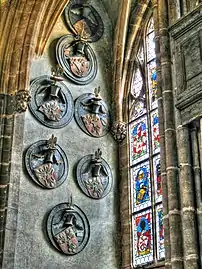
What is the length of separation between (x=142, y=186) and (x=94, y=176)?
1.19 metres

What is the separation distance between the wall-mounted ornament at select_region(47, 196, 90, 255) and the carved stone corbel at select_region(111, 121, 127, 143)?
229 cm

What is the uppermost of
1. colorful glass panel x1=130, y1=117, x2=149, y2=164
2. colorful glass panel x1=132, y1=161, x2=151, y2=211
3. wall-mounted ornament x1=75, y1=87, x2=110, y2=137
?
wall-mounted ornament x1=75, y1=87, x2=110, y2=137

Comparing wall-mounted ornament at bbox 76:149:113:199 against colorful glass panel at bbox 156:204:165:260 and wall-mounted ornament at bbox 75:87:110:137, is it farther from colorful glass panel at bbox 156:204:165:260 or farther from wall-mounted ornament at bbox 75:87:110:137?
colorful glass panel at bbox 156:204:165:260

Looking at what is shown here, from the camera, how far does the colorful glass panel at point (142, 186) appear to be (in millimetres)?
13578

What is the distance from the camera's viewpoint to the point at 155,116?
14.2 metres

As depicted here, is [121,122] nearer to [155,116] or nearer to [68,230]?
[155,116]

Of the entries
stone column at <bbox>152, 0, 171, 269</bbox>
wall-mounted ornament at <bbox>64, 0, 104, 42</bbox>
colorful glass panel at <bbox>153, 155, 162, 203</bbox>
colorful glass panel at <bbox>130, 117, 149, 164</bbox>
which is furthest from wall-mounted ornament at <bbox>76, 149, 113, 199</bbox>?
stone column at <bbox>152, 0, 171, 269</bbox>

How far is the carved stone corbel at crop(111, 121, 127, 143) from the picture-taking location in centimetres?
1460

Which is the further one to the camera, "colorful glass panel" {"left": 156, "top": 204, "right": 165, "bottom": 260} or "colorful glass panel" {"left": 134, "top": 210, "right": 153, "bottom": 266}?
"colorful glass panel" {"left": 134, "top": 210, "right": 153, "bottom": 266}

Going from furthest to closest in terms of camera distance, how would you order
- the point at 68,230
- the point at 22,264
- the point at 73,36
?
the point at 73,36
the point at 68,230
the point at 22,264

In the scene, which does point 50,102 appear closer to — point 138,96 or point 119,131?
point 119,131

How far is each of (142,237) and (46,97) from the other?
4085 mm

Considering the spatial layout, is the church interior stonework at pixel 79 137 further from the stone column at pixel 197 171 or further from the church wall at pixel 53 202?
the stone column at pixel 197 171

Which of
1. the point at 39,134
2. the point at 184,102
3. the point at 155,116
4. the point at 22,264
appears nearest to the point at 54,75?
the point at 39,134
